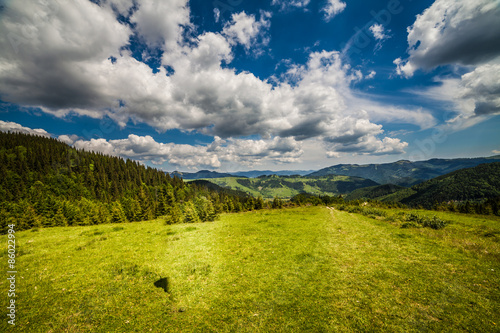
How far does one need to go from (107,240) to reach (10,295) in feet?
30.8

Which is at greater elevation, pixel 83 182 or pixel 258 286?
pixel 83 182

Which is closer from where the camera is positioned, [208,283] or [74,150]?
[208,283]

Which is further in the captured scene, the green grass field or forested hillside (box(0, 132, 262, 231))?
forested hillside (box(0, 132, 262, 231))

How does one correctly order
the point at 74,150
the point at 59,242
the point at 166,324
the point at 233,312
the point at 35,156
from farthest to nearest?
the point at 74,150 → the point at 35,156 → the point at 59,242 → the point at 233,312 → the point at 166,324

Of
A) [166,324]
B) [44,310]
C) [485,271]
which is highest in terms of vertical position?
[44,310]

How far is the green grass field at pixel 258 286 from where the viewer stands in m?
7.46

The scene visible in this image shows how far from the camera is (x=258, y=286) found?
10.2 meters

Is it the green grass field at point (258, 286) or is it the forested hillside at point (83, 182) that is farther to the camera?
the forested hillside at point (83, 182)

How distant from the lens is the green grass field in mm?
7457

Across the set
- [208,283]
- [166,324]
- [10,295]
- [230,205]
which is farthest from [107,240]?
[230,205]

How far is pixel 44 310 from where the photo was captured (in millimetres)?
7980

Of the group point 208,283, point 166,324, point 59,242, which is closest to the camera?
point 166,324

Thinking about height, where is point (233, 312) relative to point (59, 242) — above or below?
below

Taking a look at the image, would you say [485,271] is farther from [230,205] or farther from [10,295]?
[230,205]
